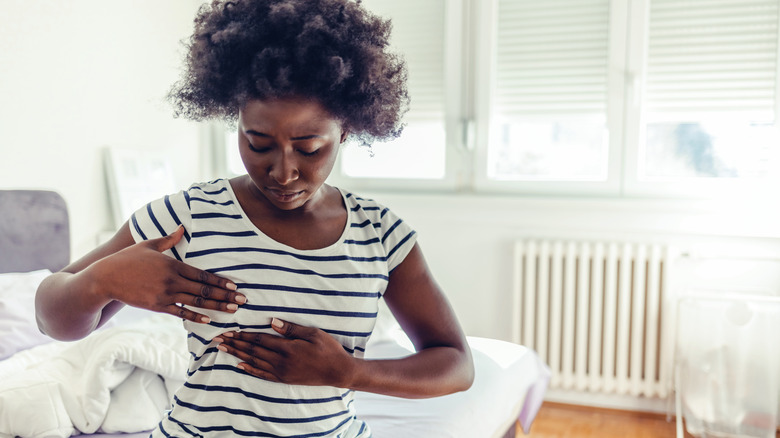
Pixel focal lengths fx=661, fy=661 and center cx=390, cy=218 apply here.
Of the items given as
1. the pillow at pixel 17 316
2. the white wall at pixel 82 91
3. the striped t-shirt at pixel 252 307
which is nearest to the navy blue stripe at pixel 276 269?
the striped t-shirt at pixel 252 307

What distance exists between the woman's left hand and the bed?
0.77 meters

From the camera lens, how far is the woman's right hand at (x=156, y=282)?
70cm

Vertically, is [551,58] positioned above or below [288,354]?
above

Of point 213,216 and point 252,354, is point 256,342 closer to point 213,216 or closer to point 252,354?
point 252,354

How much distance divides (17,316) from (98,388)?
0.63 metres

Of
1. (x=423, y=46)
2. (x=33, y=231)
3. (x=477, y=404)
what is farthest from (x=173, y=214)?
(x=423, y=46)

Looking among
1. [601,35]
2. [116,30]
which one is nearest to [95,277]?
[116,30]

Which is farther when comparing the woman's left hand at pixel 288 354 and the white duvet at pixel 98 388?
the white duvet at pixel 98 388

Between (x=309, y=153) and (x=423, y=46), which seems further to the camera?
(x=423, y=46)

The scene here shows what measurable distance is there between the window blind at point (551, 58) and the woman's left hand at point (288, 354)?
2406 mm

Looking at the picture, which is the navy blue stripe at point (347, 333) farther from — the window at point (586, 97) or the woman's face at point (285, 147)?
the window at point (586, 97)

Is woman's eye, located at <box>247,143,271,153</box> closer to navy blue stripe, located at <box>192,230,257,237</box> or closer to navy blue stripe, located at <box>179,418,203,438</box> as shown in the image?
navy blue stripe, located at <box>192,230,257,237</box>

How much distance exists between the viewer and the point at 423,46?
314 centimetres

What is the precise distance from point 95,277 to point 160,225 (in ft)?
0.32
